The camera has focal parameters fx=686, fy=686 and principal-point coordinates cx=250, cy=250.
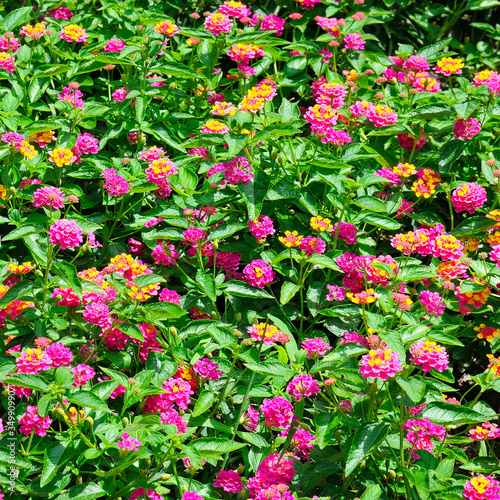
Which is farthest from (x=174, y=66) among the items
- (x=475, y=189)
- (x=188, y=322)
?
(x=475, y=189)

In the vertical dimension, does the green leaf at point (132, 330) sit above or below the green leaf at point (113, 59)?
below

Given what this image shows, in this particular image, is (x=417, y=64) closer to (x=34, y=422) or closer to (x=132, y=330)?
(x=132, y=330)

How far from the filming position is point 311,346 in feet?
7.95

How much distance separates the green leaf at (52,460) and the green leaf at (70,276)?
480 mm

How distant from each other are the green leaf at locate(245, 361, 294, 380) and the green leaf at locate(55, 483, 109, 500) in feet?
1.96

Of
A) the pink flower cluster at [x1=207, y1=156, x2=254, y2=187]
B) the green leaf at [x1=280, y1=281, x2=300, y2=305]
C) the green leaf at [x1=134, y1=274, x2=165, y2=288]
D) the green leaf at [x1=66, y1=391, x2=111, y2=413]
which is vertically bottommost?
the green leaf at [x1=280, y1=281, x2=300, y2=305]

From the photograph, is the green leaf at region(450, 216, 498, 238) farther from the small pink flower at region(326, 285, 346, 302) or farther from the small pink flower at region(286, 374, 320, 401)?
the small pink flower at region(286, 374, 320, 401)

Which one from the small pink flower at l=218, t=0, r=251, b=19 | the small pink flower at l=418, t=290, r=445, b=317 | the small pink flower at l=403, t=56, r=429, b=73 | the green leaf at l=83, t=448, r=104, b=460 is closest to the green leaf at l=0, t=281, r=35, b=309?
the green leaf at l=83, t=448, r=104, b=460

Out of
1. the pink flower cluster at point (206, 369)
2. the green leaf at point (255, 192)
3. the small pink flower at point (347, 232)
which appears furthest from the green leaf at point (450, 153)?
the pink flower cluster at point (206, 369)

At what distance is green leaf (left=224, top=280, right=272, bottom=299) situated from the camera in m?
→ 2.63

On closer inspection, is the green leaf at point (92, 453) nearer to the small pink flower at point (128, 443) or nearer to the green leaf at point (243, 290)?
the small pink flower at point (128, 443)

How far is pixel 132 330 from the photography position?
91.7 inches

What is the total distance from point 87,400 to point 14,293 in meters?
0.52

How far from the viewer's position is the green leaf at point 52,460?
208 cm
